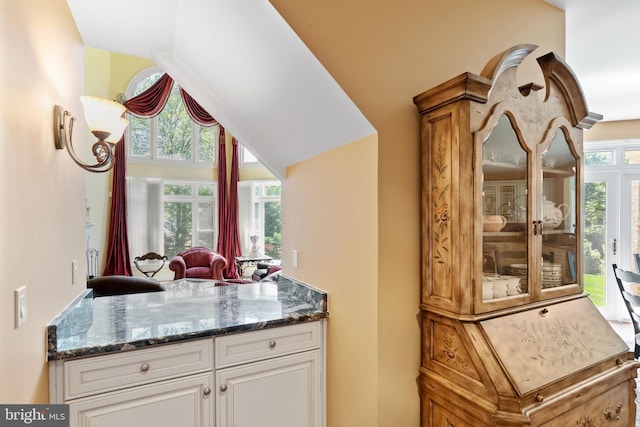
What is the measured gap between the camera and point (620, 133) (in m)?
4.43

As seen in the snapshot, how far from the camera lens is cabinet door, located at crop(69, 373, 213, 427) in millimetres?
1376

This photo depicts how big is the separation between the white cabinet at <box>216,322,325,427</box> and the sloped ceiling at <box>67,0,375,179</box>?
1061mm

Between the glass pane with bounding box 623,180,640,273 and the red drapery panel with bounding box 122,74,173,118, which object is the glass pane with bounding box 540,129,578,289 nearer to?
the glass pane with bounding box 623,180,640,273

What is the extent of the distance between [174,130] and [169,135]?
0.16 metres

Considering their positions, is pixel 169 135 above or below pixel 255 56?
above

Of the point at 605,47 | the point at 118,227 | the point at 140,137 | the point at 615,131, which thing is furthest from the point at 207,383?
the point at 140,137

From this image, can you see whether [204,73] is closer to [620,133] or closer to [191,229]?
[620,133]

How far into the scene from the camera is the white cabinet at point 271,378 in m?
1.65

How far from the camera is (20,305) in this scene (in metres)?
1.03

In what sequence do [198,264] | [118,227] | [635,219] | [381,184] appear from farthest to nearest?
1. [198,264]
2. [118,227]
3. [635,219]
4. [381,184]

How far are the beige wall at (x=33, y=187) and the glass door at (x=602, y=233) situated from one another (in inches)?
220

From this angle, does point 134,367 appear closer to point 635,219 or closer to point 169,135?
point 635,219

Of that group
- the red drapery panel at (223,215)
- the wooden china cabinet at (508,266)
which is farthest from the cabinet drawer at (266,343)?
the red drapery panel at (223,215)

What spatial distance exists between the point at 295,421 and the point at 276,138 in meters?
1.61
